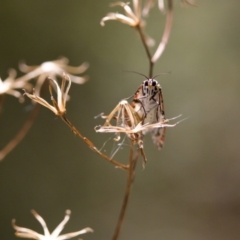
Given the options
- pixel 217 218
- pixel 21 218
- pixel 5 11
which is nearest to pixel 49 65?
pixel 5 11

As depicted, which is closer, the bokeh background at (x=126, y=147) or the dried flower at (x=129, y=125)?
the dried flower at (x=129, y=125)

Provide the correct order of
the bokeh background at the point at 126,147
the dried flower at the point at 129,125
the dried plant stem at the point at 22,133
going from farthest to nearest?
the bokeh background at the point at 126,147 → the dried plant stem at the point at 22,133 → the dried flower at the point at 129,125

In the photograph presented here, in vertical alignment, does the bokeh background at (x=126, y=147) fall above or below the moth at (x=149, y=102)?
above

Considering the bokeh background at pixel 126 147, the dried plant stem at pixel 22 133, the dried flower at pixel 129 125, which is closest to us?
the dried flower at pixel 129 125

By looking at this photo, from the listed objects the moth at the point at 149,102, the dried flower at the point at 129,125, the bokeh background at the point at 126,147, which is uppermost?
the bokeh background at the point at 126,147

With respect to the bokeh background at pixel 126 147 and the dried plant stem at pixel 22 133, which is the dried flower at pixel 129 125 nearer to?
the dried plant stem at pixel 22 133

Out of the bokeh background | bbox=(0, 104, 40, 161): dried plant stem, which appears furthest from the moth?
the bokeh background

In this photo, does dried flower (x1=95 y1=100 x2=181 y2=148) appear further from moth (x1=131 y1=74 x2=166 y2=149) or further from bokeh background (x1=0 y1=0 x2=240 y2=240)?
bokeh background (x1=0 y1=0 x2=240 y2=240)

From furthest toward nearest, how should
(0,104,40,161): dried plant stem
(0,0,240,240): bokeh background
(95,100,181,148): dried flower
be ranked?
(0,0,240,240): bokeh background
(0,104,40,161): dried plant stem
(95,100,181,148): dried flower

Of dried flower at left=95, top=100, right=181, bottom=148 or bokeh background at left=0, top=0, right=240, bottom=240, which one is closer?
dried flower at left=95, top=100, right=181, bottom=148

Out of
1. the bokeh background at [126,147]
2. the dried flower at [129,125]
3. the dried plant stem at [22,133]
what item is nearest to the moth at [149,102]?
the dried flower at [129,125]
